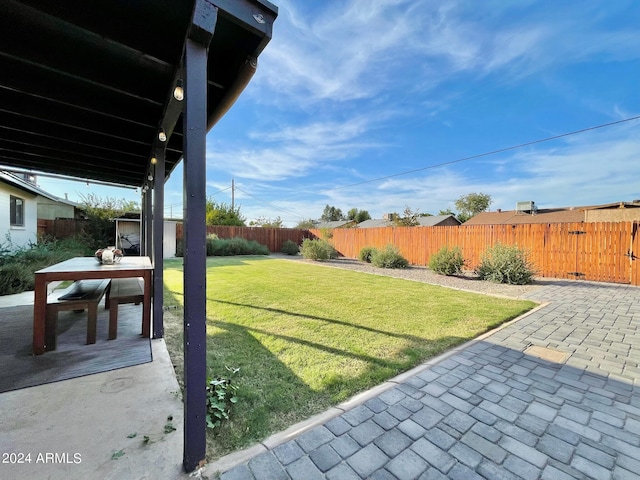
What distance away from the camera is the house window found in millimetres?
7819

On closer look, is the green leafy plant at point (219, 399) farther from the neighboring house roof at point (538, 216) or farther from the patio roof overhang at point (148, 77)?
the neighboring house roof at point (538, 216)

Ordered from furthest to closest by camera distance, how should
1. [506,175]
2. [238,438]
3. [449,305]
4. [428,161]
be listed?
[506,175] < [428,161] < [449,305] < [238,438]

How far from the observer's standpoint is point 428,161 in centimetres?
1556

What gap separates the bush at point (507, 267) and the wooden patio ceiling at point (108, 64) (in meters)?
8.05

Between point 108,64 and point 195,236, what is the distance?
1700mm

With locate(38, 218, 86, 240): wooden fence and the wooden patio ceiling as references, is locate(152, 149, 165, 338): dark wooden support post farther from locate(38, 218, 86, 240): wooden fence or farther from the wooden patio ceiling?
locate(38, 218, 86, 240): wooden fence

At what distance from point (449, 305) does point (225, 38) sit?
4.90m

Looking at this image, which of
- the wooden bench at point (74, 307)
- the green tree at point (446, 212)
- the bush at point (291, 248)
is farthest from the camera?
the green tree at point (446, 212)

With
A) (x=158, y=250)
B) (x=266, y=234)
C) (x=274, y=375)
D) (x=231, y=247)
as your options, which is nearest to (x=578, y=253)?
(x=274, y=375)

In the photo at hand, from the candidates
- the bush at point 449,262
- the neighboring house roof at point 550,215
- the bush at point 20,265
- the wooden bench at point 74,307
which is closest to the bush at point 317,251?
the bush at point 449,262

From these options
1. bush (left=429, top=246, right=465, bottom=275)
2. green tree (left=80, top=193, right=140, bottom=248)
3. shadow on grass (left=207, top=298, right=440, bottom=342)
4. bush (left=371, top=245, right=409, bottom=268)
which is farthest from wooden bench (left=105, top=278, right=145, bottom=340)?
green tree (left=80, top=193, right=140, bottom=248)

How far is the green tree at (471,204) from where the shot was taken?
3597cm

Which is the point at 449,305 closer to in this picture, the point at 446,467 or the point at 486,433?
the point at 486,433

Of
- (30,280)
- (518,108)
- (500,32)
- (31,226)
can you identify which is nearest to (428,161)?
(518,108)
